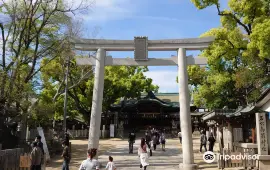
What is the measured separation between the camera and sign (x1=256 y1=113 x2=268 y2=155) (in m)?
11.4

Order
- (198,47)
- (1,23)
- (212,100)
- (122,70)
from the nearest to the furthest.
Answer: (198,47)
(1,23)
(212,100)
(122,70)

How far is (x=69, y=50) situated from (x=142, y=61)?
496 cm

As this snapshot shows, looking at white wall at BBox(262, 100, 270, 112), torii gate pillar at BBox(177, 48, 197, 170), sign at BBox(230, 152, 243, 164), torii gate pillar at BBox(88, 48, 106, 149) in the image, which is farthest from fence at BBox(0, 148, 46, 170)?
white wall at BBox(262, 100, 270, 112)

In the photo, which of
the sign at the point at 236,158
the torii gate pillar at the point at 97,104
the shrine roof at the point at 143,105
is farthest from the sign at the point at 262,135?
the shrine roof at the point at 143,105

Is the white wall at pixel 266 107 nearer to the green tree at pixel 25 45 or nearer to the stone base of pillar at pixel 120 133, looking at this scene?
the green tree at pixel 25 45

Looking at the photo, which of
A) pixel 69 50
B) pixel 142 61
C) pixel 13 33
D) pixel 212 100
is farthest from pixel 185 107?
pixel 212 100

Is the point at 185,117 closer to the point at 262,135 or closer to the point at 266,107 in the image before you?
the point at 262,135

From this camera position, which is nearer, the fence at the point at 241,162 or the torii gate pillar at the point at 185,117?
the fence at the point at 241,162

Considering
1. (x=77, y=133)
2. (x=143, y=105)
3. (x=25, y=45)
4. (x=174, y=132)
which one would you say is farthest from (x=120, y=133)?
A: (x=25, y=45)

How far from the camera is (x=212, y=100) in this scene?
25484mm

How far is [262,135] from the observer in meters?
11.6

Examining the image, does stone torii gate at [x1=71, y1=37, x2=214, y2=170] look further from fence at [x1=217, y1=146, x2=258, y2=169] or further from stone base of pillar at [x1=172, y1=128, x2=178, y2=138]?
stone base of pillar at [x1=172, y1=128, x2=178, y2=138]

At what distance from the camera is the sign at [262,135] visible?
11438mm

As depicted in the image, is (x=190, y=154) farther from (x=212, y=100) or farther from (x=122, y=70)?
(x=122, y=70)
